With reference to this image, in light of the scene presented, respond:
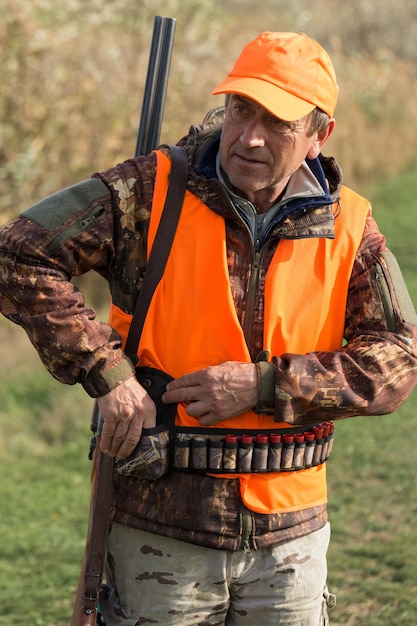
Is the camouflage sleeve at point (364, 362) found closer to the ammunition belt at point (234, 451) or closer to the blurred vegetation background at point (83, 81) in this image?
the ammunition belt at point (234, 451)

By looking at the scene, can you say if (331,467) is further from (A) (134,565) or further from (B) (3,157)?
(B) (3,157)

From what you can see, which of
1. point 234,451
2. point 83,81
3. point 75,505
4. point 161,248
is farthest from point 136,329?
point 83,81

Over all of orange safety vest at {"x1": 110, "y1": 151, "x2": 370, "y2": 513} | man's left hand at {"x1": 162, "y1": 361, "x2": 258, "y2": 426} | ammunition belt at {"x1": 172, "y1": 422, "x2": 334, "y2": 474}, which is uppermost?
orange safety vest at {"x1": 110, "y1": 151, "x2": 370, "y2": 513}

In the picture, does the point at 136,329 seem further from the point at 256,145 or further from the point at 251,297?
the point at 256,145

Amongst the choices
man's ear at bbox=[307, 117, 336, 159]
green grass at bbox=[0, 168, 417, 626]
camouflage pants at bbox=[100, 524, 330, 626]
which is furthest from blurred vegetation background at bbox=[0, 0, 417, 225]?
camouflage pants at bbox=[100, 524, 330, 626]

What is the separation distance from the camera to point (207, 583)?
9.76ft

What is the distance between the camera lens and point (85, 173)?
9.66 meters

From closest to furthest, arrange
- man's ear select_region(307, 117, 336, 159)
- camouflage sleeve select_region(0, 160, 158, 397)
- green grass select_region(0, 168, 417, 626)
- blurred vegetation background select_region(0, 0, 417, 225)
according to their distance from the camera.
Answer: camouflage sleeve select_region(0, 160, 158, 397) → man's ear select_region(307, 117, 336, 159) → green grass select_region(0, 168, 417, 626) → blurred vegetation background select_region(0, 0, 417, 225)

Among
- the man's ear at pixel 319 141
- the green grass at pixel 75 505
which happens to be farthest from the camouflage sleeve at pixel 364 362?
the green grass at pixel 75 505

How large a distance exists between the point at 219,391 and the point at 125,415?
0.89 feet

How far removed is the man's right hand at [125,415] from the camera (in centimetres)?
288

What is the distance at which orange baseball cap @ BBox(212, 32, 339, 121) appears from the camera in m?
2.87

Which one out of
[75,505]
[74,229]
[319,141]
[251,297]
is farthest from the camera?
[75,505]

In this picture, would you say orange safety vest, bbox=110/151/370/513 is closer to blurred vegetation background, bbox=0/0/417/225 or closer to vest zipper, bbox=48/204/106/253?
vest zipper, bbox=48/204/106/253
